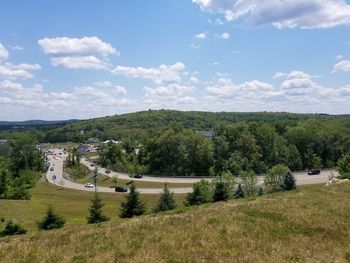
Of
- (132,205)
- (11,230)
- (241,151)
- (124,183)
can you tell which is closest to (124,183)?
(124,183)

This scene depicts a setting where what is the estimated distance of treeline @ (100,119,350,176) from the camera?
127875 mm

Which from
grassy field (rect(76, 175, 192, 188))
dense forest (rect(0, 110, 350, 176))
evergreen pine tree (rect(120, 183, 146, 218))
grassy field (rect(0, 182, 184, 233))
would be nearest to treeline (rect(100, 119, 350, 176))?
dense forest (rect(0, 110, 350, 176))

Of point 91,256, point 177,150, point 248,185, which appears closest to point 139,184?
point 177,150

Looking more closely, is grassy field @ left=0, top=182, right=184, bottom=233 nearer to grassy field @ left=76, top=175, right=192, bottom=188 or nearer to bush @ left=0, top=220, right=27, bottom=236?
bush @ left=0, top=220, right=27, bottom=236

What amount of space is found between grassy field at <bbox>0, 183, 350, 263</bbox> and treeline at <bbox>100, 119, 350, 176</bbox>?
335ft

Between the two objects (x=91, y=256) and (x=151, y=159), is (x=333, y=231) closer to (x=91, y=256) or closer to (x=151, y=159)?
(x=91, y=256)

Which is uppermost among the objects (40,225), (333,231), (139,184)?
(333,231)

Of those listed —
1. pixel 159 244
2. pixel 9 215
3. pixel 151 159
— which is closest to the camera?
pixel 159 244

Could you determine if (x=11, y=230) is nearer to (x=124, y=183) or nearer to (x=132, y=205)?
(x=132, y=205)

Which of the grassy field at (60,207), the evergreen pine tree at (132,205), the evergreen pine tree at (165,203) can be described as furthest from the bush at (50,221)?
the evergreen pine tree at (165,203)

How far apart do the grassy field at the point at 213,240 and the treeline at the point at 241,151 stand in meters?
102

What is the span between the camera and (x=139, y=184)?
106 meters

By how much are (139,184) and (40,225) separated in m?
75.4

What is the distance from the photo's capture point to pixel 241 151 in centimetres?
13050
